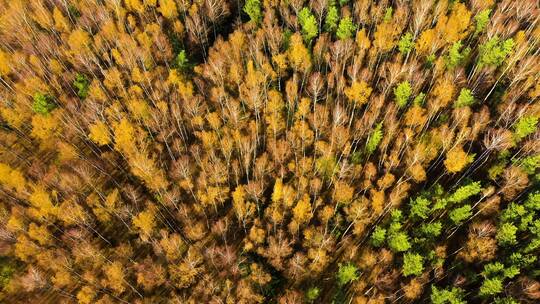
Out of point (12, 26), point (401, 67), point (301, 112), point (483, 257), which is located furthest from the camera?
point (12, 26)

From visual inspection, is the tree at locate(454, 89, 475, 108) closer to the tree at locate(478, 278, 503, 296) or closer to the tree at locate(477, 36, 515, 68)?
the tree at locate(477, 36, 515, 68)

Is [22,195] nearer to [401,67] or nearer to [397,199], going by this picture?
[397,199]

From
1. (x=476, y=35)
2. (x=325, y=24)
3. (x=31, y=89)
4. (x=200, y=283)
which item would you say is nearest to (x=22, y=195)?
(x=31, y=89)

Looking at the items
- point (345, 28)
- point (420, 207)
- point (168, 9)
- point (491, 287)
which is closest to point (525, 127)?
point (420, 207)

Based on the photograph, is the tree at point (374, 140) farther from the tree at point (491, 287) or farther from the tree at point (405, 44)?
the tree at point (491, 287)

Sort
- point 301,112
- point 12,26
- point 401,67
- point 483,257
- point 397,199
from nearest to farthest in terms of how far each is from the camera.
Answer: point 483,257 < point 397,199 < point 301,112 < point 401,67 < point 12,26

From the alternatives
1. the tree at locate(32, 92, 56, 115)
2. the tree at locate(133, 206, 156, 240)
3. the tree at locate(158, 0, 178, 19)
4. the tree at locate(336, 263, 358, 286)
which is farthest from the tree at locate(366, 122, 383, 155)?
the tree at locate(32, 92, 56, 115)

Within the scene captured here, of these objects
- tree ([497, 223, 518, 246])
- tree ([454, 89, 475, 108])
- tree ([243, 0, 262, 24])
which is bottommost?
tree ([497, 223, 518, 246])

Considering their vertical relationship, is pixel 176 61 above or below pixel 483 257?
above
